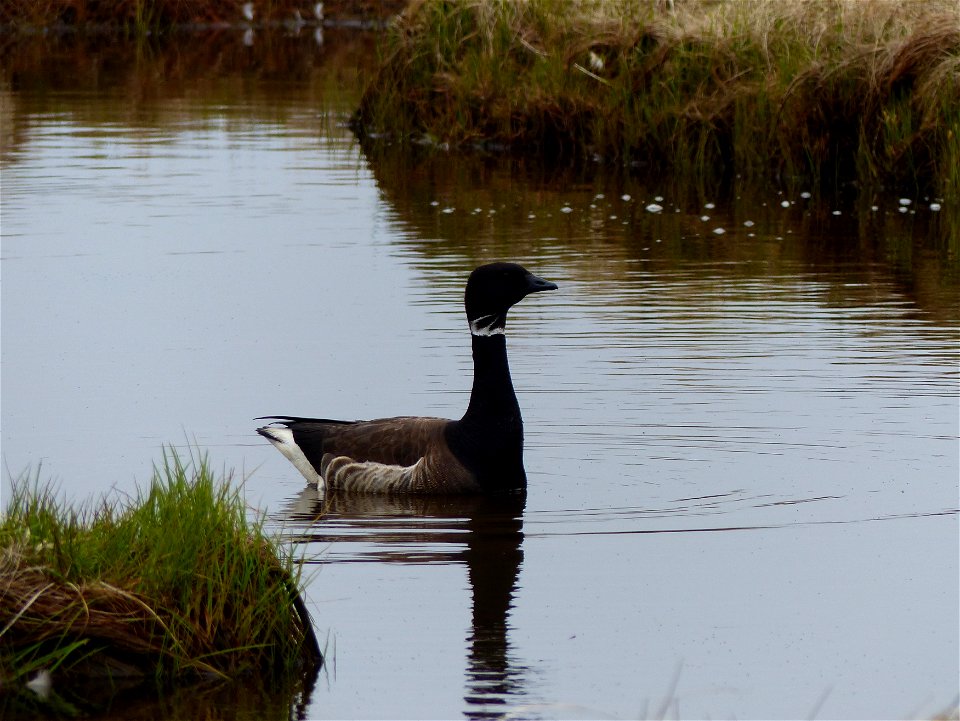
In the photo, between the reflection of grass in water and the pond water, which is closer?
the pond water

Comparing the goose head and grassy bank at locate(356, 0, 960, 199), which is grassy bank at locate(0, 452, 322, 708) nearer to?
the goose head

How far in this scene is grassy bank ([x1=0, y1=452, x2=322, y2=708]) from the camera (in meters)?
6.50

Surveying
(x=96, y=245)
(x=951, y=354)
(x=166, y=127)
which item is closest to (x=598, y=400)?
(x=951, y=354)

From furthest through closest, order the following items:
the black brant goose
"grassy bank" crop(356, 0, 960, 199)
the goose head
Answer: "grassy bank" crop(356, 0, 960, 199) < the goose head < the black brant goose

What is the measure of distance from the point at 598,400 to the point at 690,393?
0.61 metres

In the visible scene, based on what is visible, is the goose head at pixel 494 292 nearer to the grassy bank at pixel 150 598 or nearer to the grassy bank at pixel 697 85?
the grassy bank at pixel 150 598

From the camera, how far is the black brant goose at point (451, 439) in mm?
9727

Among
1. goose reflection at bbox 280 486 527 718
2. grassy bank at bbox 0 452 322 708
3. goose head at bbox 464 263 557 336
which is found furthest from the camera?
goose head at bbox 464 263 557 336

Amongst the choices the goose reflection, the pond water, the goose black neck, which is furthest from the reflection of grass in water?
the goose reflection

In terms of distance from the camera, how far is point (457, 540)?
29.1 feet

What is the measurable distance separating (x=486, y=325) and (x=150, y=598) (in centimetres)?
386

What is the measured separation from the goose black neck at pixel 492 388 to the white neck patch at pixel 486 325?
0.03 metres

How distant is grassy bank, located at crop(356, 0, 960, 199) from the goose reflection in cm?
1195

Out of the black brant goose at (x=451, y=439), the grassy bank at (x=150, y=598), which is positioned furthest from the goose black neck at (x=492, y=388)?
the grassy bank at (x=150, y=598)
